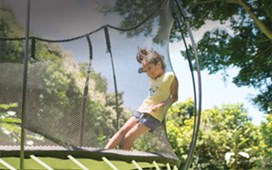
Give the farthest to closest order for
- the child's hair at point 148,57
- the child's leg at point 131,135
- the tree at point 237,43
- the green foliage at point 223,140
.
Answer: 1. the green foliage at point 223,140
2. the tree at point 237,43
3. the child's hair at point 148,57
4. the child's leg at point 131,135

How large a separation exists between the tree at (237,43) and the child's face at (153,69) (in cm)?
366

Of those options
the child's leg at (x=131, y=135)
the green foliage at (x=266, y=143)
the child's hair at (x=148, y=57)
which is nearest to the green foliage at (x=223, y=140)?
the green foliage at (x=266, y=143)

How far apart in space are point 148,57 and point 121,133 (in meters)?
0.31

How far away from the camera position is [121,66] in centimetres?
152

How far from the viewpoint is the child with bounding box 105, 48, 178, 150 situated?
4.90ft

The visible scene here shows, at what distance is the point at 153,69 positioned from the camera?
1657 millimetres

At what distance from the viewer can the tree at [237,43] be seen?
5.40 m

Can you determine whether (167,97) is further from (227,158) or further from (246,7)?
(227,158)

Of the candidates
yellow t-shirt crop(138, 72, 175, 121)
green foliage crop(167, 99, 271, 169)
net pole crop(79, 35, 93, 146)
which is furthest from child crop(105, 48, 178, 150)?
green foliage crop(167, 99, 271, 169)

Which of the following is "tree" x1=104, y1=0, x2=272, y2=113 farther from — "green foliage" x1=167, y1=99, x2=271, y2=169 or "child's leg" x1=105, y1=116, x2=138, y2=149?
"child's leg" x1=105, y1=116, x2=138, y2=149

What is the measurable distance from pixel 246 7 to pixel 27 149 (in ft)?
14.4

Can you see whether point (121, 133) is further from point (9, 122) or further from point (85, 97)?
point (9, 122)

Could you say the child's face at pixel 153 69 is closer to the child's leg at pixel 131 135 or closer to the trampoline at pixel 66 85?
the trampoline at pixel 66 85

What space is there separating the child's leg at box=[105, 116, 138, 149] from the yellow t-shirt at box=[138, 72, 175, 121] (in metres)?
0.04
